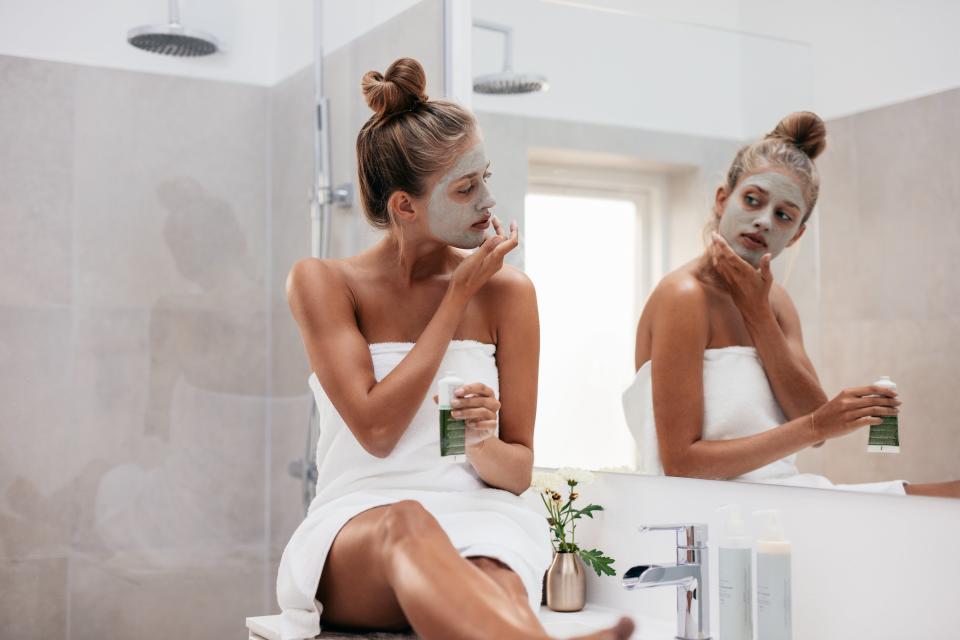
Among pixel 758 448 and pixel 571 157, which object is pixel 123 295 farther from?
pixel 758 448

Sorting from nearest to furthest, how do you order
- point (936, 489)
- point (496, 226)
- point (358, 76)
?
point (936, 489), point (496, 226), point (358, 76)

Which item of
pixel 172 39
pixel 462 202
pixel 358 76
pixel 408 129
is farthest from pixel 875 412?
pixel 172 39

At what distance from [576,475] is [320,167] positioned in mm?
1031

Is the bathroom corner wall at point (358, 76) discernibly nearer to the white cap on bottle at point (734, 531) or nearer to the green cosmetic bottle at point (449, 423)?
the green cosmetic bottle at point (449, 423)

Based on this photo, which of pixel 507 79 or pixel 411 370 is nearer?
pixel 411 370

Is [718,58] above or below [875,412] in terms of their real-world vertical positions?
above

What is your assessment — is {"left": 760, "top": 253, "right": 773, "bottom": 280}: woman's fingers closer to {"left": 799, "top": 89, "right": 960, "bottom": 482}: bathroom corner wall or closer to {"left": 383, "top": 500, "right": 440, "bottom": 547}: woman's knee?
{"left": 799, "top": 89, "right": 960, "bottom": 482}: bathroom corner wall

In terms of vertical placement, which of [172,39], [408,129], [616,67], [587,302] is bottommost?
[587,302]

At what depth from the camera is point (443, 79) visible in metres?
1.94

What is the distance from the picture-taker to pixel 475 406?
4.54 feet

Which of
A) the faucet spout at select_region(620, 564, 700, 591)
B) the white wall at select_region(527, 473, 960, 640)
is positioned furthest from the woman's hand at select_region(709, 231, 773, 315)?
the faucet spout at select_region(620, 564, 700, 591)

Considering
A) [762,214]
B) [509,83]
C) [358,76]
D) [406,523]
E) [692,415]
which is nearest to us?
[406,523]

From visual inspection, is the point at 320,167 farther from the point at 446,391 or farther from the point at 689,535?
the point at 689,535

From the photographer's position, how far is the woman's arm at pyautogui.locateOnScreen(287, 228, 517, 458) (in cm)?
145
